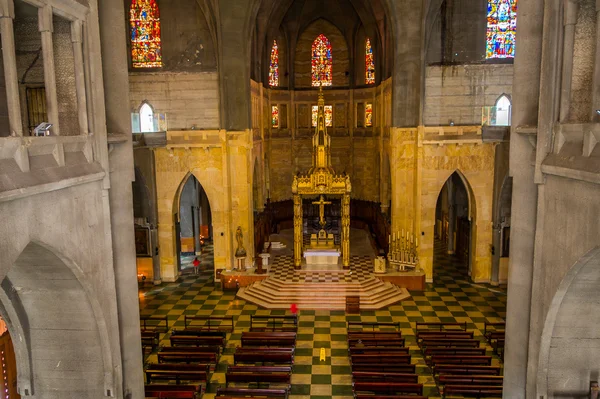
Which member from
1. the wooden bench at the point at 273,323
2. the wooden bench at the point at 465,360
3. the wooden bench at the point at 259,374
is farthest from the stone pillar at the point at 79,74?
the wooden bench at the point at 465,360

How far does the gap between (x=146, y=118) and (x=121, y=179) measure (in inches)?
605

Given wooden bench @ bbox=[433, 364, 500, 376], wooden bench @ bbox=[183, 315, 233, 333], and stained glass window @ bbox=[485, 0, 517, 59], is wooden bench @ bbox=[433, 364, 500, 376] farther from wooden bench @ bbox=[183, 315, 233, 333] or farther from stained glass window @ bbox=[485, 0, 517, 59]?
stained glass window @ bbox=[485, 0, 517, 59]

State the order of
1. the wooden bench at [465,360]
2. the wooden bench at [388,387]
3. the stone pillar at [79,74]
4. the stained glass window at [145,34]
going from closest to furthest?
1. the stone pillar at [79,74]
2. the wooden bench at [388,387]
3. the wooden bench at [465,360]
4. the stained glass window at [145,34]

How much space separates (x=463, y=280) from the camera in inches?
982

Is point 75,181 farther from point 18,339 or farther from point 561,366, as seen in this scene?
point 561,366

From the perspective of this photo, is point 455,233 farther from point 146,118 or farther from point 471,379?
point 146,118

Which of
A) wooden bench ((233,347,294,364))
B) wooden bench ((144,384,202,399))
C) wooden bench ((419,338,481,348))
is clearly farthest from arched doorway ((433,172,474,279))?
wooden bench ((144,384,202,399))

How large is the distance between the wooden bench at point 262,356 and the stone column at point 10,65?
33.6 ft

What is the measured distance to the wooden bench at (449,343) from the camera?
16102 mm

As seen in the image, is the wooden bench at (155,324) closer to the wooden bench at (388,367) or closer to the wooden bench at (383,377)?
the wooden bench at (388,367)

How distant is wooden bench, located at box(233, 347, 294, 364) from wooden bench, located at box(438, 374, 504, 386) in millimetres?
4592

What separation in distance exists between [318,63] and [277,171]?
313 inches

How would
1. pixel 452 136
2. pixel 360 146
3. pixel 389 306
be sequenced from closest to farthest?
pixel 389 306 → pixel 452 136 → pixel 360 146

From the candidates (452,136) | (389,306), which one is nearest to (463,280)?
(389,306)
